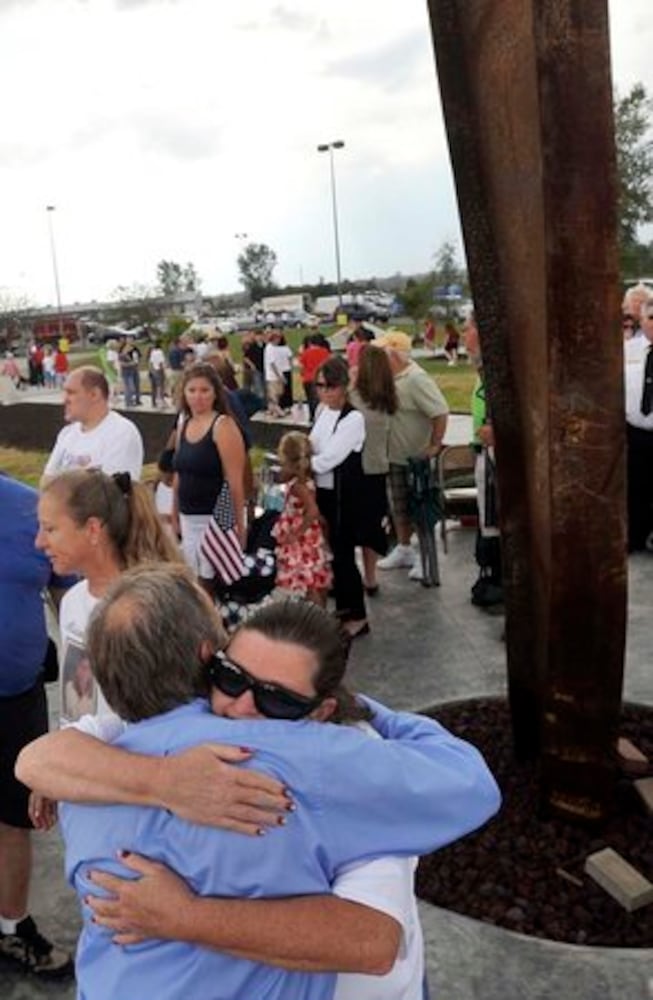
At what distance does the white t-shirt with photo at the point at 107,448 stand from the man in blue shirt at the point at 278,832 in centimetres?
370

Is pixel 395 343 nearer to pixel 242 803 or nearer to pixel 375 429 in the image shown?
pixel 375 429

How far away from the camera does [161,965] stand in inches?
55.2

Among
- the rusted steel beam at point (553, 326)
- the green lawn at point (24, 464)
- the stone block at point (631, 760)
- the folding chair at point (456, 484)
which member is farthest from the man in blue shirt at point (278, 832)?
the green lawn at point (24, 464)

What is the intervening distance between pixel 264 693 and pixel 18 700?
1.86 m

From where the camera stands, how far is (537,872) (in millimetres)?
3100

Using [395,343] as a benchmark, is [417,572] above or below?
below

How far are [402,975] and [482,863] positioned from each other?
69.3 inches

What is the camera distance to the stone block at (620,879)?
2.86 m

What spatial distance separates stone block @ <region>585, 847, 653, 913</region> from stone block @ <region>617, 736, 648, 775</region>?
44 cm

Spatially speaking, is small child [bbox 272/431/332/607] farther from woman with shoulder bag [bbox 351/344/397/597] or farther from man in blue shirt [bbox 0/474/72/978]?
man in blue shirt [bbox 0/474/72/978]

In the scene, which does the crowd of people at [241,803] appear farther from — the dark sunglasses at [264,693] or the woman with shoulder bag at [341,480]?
the woman with shoulder bag at [341,480]


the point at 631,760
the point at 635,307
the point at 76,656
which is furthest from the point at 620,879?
the point at 635,307

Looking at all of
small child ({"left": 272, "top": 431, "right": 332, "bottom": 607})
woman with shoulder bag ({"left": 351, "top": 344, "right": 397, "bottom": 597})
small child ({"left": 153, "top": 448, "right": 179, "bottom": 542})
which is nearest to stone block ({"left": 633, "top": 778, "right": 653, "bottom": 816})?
small child ({"left": 272, "top": 431, "right": 332, "bottom": 607})

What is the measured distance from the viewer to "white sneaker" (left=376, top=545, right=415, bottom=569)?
22.5ft
